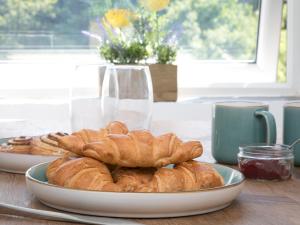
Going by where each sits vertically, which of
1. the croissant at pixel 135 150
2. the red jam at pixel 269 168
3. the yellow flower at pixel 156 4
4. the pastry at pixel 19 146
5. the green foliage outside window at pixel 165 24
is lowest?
the red jam at pixel 269 168

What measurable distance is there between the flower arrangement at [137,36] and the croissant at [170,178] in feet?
5.83

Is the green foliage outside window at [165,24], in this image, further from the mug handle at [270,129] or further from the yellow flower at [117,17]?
the mug handle at [270,129]

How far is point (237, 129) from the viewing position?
3.85 ft

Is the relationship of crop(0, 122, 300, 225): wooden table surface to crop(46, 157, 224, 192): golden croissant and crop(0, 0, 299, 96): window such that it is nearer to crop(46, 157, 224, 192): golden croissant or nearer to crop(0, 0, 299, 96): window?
crop(46, 157, 224, 192): golden croissant

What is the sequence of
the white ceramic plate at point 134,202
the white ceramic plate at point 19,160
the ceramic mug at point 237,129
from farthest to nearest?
the ceramic mug at point 237,129 → the white ceramic plate at point 19,160 → the white ceramic plate at point 134,202

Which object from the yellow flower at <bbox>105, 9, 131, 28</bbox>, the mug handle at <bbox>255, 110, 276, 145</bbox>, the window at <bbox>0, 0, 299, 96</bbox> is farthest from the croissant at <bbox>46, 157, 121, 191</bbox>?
the window at <bbox>0, 0, 299, 96</bbox>

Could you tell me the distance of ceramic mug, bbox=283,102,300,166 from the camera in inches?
46.7

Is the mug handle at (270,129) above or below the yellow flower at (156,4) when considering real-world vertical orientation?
below

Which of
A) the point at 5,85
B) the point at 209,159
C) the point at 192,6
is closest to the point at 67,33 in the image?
the point at 5,85

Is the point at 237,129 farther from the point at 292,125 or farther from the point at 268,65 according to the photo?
the point at 268,65

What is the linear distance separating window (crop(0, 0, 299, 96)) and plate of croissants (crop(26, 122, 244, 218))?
2.26 metres

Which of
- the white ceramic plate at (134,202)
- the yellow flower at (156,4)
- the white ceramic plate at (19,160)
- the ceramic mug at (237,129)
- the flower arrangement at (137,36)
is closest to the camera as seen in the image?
the white ceramic plate at (134,202)

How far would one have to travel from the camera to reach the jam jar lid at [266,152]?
104cm

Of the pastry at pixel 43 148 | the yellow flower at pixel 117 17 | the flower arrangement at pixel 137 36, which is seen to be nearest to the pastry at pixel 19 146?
the pastry at pixel 43 148
